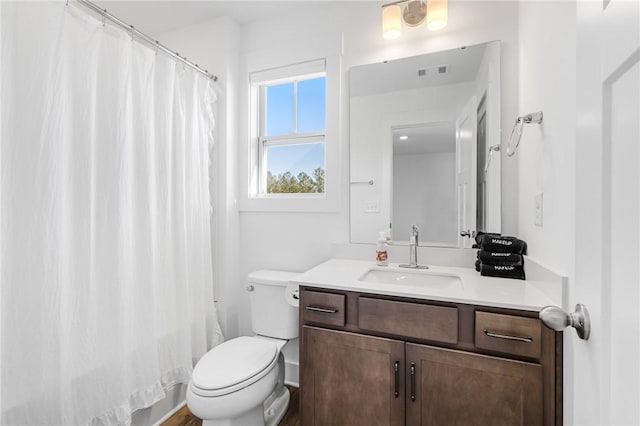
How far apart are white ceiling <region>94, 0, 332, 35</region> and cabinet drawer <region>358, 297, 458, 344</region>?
6.15ft

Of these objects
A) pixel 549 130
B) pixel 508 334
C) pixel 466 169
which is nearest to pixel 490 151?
pixel 466 169

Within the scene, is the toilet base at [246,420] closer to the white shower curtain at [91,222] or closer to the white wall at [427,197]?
the white shower curtain at [91,222]

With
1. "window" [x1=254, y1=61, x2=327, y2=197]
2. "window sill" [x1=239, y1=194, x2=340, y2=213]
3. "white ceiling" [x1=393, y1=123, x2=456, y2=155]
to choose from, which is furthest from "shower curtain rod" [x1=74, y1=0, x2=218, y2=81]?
"white ceiling" [x1=393, y1=123, x2=456, y2=155]

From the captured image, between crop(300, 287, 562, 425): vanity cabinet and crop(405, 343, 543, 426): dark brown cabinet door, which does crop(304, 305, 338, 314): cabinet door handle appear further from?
crop(405, 343, 543, 426): dark brown cabinet door

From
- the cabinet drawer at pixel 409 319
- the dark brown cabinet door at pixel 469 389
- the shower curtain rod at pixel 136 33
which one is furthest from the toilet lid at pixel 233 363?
the shower curtain rod at pixel 136 33

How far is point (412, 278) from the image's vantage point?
1602mm

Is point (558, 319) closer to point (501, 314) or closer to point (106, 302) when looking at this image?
point (501, 314)

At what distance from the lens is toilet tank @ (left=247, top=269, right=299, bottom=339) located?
1817 mm

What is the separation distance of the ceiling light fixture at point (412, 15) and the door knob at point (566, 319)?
1596mm

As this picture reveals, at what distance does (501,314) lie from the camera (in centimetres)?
108

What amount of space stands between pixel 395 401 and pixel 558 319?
883 mm

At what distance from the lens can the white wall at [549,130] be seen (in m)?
0.96

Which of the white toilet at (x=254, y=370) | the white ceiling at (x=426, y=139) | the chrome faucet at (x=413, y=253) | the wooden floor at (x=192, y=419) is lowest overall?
the wooden floor at (x=192, y=419)

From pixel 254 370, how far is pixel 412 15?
6.57 feet
